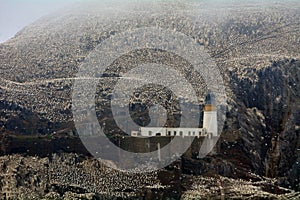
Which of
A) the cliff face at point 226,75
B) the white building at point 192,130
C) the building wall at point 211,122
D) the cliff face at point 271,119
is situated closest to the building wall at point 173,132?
the white building at point 192,130

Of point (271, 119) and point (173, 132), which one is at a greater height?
point (271, 119)

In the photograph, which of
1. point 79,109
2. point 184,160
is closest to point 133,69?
point 79,109

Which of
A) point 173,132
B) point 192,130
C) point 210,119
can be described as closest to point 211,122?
point 210,119

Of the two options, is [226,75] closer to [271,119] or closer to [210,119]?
[271,119]

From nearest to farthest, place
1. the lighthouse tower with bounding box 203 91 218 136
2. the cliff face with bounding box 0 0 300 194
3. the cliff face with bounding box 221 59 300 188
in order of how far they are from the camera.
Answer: the cliff face with bounding box 0 0 300 194 < the lighthouse tower with bounding box 203 91 218 136 < the cliff face with bounding box 221 59 300 188

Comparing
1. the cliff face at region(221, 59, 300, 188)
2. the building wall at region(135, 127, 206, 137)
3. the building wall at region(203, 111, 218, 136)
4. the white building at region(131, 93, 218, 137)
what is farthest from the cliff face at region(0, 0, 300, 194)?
the building wall at region(135, 127, 206, 137)

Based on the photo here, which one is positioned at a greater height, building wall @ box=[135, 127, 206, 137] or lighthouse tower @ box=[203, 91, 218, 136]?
lighthouse tower @ box=[203, 91, 218, 136]

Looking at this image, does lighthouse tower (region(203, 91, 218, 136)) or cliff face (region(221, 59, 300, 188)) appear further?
cliff face (region(221, 59, 300, 188))

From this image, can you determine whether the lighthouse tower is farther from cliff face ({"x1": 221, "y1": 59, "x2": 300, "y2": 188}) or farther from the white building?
cliff face ({"x1": 221, "y1": 59, "x2": 300, "y2": 188})

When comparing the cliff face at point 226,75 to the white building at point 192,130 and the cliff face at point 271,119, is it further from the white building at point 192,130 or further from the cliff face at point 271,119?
the white building at point 192,130
